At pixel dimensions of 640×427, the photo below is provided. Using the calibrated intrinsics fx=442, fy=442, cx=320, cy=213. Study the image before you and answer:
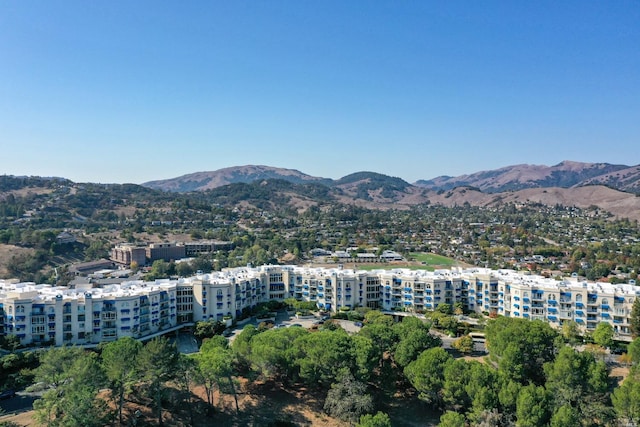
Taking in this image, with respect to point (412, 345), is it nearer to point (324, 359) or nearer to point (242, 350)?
point (324, 359)

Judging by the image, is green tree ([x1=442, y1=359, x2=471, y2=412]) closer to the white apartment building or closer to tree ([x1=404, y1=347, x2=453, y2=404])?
tree ([x1=404, y1=347, x2=453, y2=404])

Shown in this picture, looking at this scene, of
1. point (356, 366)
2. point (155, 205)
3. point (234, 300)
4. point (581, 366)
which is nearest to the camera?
point (581, 366)

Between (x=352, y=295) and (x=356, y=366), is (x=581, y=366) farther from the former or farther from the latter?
(x=352, y=295)

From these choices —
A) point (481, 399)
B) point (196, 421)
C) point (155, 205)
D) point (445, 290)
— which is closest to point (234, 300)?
point (196, 421)

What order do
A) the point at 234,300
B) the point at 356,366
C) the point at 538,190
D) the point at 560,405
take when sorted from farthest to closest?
the point at 538,190
the point at 234,300
the point at 356,366
the point at 560,405

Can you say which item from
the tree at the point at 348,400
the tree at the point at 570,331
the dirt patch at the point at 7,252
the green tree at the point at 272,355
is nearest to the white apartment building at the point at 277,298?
the tree at the point at 570,331

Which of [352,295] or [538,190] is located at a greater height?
[538,190]
